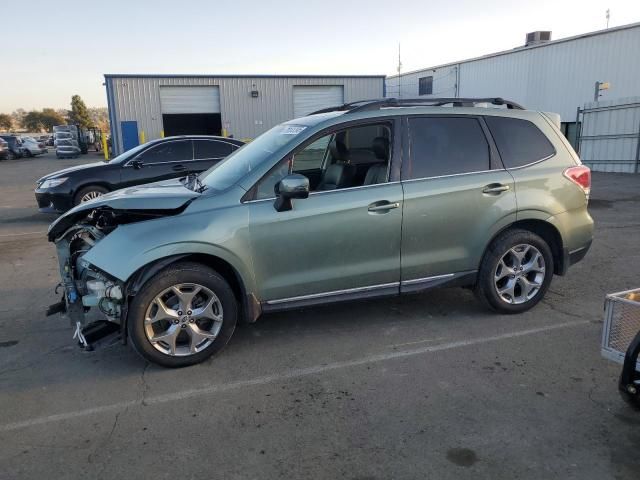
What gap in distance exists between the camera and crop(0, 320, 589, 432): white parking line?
326 centimetres

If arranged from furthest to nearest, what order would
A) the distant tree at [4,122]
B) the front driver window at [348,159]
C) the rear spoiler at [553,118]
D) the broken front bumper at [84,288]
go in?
the distant tree at [4,122] < the rear spoiler at [553,118] < the front driver window at [348,159] < the broken front bumper at [84,288]

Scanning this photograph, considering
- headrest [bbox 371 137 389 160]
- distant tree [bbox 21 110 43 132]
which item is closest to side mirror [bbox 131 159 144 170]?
headrest [bbox 371 137 389 160]

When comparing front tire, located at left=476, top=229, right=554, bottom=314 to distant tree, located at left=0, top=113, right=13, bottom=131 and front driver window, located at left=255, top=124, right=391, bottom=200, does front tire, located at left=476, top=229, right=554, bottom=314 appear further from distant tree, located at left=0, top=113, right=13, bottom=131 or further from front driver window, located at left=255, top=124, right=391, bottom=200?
distant tree, located at left=0, top=113, right=13, bottom=131

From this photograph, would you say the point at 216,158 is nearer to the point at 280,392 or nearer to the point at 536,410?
the point at 280,392

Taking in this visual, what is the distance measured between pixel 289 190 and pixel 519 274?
2.36 metres

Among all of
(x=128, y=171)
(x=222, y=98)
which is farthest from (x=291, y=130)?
(x=222, y=98)

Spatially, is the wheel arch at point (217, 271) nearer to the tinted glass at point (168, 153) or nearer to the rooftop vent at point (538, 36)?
the tinted glass at point (168, 153)

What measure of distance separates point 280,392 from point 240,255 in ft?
3.43

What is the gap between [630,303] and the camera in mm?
2838

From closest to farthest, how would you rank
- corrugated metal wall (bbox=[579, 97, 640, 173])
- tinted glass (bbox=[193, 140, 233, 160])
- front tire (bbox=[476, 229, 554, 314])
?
front tire (bbox=[476, 229, 554, 314]) → tinted glass (bbox=[193, 140, 233, 160]) → corrugated metal wall (bbox=[579, 97, 640, 173])

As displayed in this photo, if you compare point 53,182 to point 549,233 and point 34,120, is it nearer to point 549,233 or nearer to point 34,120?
point 549,233

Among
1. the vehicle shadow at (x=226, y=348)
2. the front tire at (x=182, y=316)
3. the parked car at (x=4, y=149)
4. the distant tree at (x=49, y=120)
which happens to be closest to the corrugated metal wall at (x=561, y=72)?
the vehicle shadow at (x=226, y=348)

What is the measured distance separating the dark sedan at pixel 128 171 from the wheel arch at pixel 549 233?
691cm

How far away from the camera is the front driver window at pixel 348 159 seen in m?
4.32
